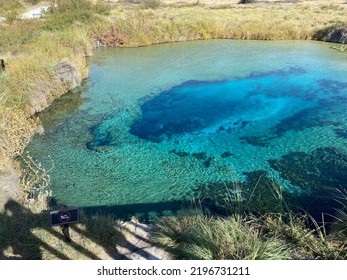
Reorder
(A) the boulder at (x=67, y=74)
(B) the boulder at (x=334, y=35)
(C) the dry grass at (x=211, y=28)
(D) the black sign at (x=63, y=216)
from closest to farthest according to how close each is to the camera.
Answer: (D) the black sign at (x=63, y=216)
(A) the boulder at (x=67, y=74)
(B) the boulder at (x=334, y=35)
(C) the dry grass at (x=211, y=28)

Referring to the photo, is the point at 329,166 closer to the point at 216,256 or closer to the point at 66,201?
the point at 216,256

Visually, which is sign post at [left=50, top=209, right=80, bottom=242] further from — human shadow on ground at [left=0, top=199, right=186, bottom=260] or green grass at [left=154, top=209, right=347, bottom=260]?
green grass at [left=154, top=209, right=347, bottom=260]

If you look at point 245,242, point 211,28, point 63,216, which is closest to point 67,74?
point 63,216

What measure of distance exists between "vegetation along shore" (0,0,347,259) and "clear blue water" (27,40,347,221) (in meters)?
0.55

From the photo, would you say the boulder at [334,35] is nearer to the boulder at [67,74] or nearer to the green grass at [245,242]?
the boulder at [67,74]

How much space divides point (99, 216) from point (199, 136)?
4038 mm

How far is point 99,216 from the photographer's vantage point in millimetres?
4660

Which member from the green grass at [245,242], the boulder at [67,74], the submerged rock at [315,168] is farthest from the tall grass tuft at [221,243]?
the boulder at [67,74]

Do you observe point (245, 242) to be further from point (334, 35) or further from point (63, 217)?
point (334, 35)

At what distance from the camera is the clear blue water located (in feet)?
19.2

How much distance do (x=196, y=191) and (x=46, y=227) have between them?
8.92 feet

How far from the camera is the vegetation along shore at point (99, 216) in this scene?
3.56 meters

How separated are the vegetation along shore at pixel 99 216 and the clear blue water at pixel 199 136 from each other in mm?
549

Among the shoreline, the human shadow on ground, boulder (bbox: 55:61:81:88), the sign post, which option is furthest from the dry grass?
the sign post
